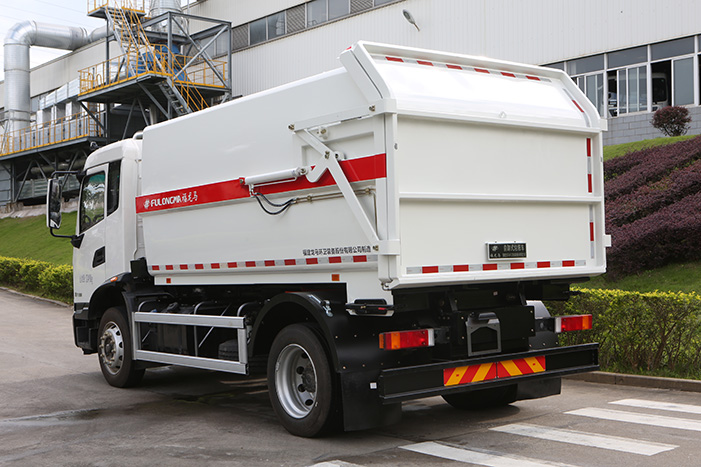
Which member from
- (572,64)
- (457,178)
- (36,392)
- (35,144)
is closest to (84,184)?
(36,392)

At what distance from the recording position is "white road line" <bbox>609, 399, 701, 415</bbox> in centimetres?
781

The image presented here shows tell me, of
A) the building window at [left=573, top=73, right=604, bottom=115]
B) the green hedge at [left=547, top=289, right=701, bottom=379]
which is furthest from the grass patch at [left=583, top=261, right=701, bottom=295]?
the building window at [left=573, top=73, right=604, bottom=115]

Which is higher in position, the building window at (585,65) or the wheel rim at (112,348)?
the building window at (585,65)

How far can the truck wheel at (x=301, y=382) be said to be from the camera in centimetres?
669

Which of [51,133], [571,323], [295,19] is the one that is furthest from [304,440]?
[51,133]

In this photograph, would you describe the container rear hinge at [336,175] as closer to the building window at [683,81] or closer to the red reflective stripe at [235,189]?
the red reflective stripe at [235,189]

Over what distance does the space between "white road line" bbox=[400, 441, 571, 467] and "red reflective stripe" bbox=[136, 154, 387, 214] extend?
7.41ft

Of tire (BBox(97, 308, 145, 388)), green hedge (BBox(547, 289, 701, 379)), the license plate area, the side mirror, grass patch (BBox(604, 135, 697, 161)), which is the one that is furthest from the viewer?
grass patch (BBox(604, 135, 697, 161))

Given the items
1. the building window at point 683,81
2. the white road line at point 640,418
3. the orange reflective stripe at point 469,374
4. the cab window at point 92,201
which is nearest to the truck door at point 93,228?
the cab window at point 92,201

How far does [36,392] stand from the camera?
32.1 feet

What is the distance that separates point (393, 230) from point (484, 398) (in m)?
2.84

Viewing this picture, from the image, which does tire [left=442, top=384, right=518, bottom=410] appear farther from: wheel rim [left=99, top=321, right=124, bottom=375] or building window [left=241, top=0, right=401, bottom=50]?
building window [left=241, top=0, right=401, bottom=50]

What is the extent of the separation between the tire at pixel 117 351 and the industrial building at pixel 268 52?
2710 mm

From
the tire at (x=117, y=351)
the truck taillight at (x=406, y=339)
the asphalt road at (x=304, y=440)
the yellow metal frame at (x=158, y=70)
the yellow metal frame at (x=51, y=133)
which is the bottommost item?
the asphalt road at (x=304, y=440)
